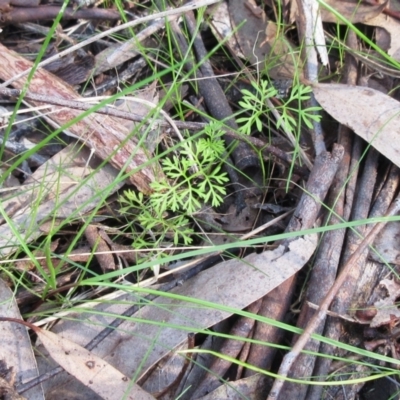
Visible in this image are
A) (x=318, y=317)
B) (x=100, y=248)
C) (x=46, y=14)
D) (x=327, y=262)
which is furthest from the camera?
(x=46, y=14)

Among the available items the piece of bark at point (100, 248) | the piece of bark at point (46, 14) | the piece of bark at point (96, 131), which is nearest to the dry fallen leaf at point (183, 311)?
the piece of bark at point (100, 248)

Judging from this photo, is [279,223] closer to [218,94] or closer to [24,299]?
[218,94]

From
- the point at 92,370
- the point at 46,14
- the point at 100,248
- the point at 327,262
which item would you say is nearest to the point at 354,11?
the point at 327,262

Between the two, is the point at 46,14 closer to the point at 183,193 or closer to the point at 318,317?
Answer: the point at 183,193

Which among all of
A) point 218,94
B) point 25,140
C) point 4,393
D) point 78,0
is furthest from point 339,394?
point 78,0

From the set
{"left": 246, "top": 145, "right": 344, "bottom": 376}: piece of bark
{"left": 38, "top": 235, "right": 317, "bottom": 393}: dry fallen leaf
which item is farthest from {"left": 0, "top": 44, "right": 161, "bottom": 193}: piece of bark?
{"left": 246, "top": 145, "right": 344, "bottom": 376}: piece of bark

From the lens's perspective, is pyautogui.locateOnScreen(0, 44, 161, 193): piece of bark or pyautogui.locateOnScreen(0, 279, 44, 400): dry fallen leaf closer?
Result: pyautogui.locateOnScreen(0, 279, 44, 400): dry fallen leaf

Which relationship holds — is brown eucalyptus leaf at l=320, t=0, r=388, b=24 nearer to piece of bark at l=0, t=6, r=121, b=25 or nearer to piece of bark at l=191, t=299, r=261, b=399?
piece of bark at l=0, t=6, r=121, b=25
